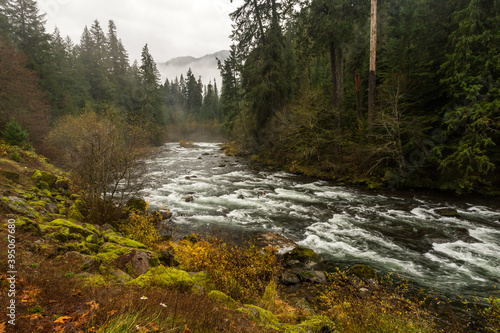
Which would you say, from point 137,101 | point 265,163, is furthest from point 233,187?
point 137,101

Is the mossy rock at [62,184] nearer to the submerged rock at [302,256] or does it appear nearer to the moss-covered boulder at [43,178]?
the moss-covered boulder at [43,178]

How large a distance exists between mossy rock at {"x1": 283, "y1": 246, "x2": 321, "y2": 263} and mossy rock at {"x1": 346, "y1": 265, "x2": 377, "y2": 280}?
108 centimetres

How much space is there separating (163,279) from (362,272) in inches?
217

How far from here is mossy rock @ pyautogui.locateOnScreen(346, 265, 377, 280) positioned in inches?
254

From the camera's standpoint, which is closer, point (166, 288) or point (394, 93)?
point (166, 288)

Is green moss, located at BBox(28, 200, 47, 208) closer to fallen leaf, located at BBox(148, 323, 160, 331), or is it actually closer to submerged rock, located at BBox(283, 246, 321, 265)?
fallen leaf, located at BBox(148, 323, 160, 331)

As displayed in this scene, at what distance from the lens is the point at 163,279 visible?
166 inches

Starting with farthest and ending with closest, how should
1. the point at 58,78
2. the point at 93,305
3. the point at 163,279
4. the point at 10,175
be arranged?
the point at 58,78
the point at 10,175
the point at 163,279
the point at 93,305

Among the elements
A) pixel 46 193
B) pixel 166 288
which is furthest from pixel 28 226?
pixel 46 193

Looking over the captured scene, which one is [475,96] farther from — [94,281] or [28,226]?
[28,226]

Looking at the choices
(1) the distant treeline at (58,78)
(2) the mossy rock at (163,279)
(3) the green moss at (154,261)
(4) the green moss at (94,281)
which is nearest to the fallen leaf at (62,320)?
(4) the green moss at (94,281)

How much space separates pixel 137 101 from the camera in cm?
4528

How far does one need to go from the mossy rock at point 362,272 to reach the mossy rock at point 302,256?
1078mm

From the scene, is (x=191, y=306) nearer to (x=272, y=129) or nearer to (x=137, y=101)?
(x=272, y=129)
